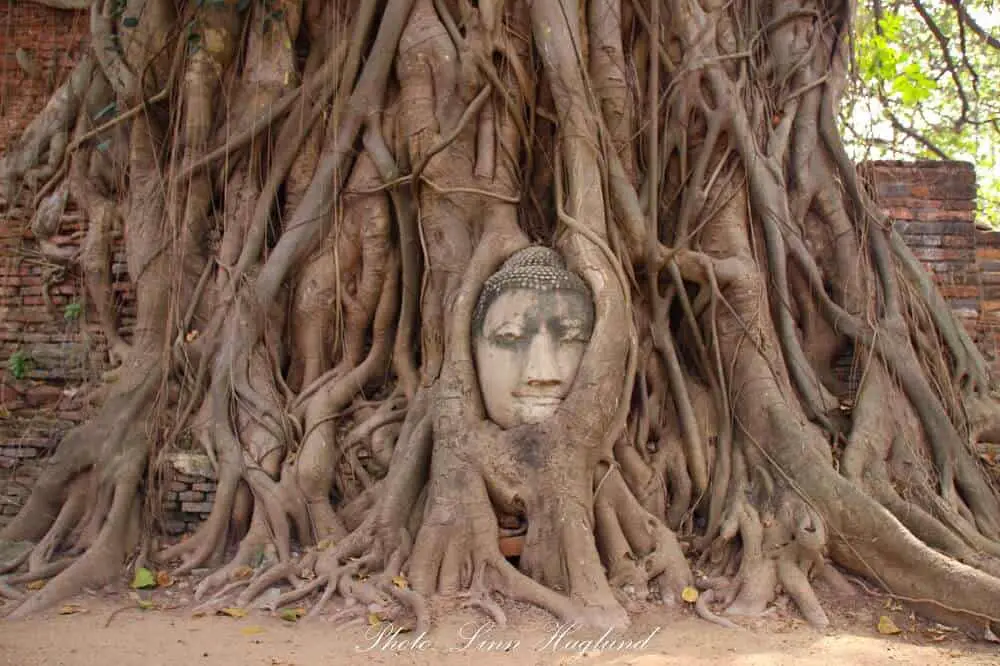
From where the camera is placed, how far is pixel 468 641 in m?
3.09

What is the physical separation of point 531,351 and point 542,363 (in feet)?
0.24

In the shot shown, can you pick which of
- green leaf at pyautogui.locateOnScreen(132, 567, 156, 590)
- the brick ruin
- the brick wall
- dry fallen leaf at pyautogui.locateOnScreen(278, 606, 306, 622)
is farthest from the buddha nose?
the brick wall

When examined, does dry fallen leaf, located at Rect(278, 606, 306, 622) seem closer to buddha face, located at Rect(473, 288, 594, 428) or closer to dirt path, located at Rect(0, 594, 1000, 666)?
dirt path, located at Rect(0, 594, 1000, 666)

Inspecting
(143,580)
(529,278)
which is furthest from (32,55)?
(529,278)

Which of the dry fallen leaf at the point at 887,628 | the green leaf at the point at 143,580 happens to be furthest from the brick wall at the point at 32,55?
the dry fallen leaf at the point at 887,628

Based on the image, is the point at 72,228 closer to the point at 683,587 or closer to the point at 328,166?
the point at 328,166

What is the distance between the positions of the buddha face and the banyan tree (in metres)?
0.01

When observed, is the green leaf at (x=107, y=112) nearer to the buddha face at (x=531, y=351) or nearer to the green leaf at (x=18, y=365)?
the green leaf at (x=18, y=365)

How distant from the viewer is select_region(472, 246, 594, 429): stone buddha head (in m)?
3.77

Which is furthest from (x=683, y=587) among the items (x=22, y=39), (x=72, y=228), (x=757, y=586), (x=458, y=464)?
(x=22, y=39)

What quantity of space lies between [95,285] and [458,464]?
2.60 metres

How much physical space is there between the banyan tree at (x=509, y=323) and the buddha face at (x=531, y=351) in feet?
0.04

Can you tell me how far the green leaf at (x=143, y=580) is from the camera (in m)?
3.68

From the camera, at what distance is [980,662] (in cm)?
292
